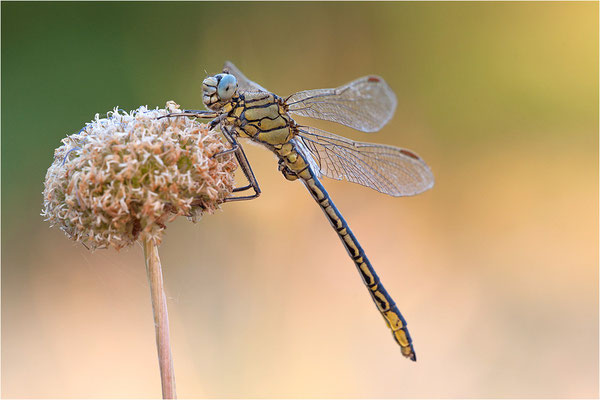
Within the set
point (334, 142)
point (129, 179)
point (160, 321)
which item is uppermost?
point (334, 142)

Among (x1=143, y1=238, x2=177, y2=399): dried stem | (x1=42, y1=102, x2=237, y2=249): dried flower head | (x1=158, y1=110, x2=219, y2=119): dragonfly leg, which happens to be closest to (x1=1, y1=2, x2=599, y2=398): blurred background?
(x1=158, y1=110, x2=219, y2=119): dragonfly leg

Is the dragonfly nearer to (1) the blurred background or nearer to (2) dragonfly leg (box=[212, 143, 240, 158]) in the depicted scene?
(2) dragonfly leg (box=[212, 143, 240, 158])

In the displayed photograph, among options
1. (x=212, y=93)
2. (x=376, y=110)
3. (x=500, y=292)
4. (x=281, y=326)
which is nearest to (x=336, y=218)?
(x=376, y=110)

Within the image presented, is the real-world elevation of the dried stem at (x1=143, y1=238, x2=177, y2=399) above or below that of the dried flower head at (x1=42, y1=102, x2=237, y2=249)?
below

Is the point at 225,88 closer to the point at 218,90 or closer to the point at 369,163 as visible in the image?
the point at 218,90

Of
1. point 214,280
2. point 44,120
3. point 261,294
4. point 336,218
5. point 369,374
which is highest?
point 44,120

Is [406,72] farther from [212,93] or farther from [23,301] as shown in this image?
[23,301]

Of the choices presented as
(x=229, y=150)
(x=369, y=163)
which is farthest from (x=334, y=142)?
(x=229, y=150)
